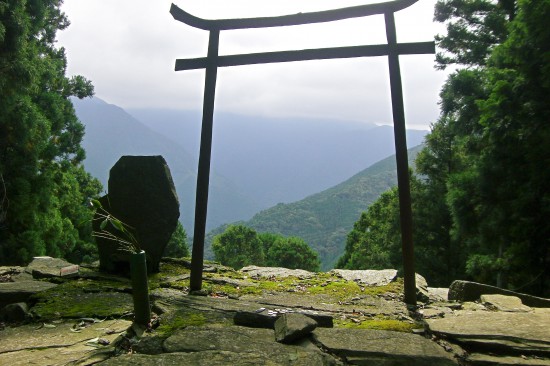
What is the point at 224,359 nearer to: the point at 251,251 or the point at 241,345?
the point at 241,345

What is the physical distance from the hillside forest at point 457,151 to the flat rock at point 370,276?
3977 mm

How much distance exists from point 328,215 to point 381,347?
3860 inches

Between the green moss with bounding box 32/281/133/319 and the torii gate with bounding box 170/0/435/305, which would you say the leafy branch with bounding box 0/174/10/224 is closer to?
the green moss with bounding box 32/281/133/319

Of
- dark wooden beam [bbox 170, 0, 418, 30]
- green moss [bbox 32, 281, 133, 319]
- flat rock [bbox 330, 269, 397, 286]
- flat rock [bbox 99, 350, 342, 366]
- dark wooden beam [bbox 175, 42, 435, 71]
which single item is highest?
dark wooden beam [bbox 170, 0, 418, 30]

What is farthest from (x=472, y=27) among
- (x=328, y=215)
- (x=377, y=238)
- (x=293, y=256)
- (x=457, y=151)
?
(x=328, y=215)

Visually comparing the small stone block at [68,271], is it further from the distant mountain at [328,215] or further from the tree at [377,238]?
the distant mountain at [328,215]

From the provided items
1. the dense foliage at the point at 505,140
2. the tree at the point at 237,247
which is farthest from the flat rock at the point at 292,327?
the tree at the point at 237,247

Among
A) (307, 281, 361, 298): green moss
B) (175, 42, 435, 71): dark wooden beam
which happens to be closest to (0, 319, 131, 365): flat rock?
(307, 281, 361, 298): green moss

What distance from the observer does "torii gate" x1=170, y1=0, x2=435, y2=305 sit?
14.7 feet

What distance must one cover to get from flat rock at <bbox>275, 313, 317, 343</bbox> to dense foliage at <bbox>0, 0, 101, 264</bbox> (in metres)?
9.24

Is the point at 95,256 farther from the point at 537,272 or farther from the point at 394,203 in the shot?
the point at 537,272

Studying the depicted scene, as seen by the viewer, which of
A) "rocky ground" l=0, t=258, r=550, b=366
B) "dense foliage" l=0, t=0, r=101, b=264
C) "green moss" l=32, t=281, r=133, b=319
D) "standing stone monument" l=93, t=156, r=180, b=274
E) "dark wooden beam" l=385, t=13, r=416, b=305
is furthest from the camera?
"dense foliage" l=0, t=0, r=101, b=264

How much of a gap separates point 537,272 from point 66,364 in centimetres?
964

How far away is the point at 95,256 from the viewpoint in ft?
70.8
